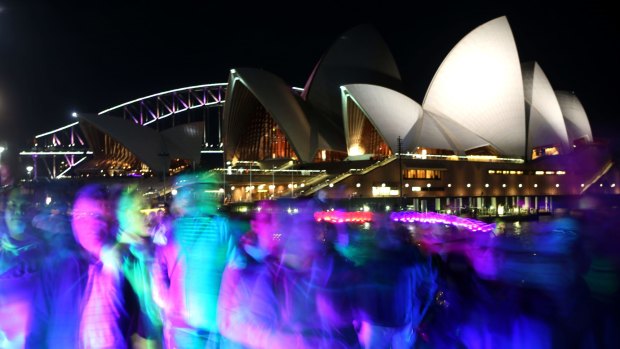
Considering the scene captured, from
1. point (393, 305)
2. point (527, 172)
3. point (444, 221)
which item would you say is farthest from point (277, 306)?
point (527, 172)

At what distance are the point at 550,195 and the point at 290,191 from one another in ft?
84.3

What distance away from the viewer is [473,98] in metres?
42.9

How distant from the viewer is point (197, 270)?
333cm

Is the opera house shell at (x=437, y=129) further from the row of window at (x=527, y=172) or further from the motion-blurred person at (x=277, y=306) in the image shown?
the motion-blurred person at (x=277, y=306)

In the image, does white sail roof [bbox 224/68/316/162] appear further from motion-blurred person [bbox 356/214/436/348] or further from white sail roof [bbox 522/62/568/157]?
motion-blurred person [bbox 356/214/436/348]

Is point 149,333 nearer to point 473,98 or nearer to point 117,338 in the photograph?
point 117,338

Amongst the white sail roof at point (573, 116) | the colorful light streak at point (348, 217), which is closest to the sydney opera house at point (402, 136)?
the white sail roof at point (573, 116)

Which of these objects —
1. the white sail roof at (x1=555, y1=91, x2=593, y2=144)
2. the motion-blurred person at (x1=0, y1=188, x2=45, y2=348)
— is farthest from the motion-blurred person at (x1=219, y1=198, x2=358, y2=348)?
the white sail roof at (x1=555, y1=91, x2=593, y2=144)

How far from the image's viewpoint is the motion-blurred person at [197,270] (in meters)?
3.28

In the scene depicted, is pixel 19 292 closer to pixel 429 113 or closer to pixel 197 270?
pixel 197 270

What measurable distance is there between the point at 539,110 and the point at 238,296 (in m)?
47.1

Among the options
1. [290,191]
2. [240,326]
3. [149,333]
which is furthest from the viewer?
[290,191]

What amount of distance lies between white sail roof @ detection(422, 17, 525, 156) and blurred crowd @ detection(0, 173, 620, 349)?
39.0 metres

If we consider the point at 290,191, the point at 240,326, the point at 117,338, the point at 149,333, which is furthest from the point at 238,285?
the point at 290,191
